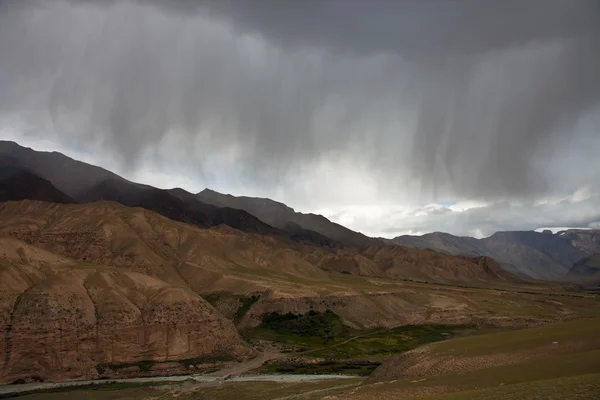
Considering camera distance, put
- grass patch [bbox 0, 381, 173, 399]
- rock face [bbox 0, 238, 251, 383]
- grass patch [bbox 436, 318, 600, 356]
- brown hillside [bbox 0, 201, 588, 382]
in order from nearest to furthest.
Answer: grass patch [bbox 436, 318, 600, 356]
grass patch [bbox 0, 381, 173, 399]
rock face [bbox 0, 238, 251, 383]
brown hillside [bbox 0, 201, 588, 382]

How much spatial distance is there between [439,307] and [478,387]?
15930 centimetres

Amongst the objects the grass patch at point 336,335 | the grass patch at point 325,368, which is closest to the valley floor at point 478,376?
the grass patch at point 325,368

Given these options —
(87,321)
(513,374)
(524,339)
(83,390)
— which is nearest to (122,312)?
(87,321)

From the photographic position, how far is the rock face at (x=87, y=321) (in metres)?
93.6

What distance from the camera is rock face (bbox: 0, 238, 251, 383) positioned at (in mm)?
93625

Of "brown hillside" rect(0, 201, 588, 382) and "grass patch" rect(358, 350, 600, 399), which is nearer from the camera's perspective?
"grass patch" rect(358, 350, 600, 399)

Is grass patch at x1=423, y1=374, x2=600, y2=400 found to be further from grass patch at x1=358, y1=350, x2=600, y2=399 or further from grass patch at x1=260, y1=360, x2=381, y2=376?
grass patch at x1=260, y1=360, x2=381, y2=376

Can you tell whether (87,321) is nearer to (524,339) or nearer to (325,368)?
(325,368)

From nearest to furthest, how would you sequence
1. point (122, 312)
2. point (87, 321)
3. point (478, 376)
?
point (478, 376)
point (87, 321)
point (122, 312)

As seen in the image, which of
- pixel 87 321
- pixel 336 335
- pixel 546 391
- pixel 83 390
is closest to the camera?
pixel 546 391

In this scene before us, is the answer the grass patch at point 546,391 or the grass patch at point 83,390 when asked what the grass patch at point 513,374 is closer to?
the grass patch at point 546,391

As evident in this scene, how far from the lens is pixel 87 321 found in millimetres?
103625

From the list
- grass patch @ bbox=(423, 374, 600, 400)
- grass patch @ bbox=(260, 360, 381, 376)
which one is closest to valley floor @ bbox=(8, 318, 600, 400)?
grass patch @ bbox=(423, 374, 600, 400)

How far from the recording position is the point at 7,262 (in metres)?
108
